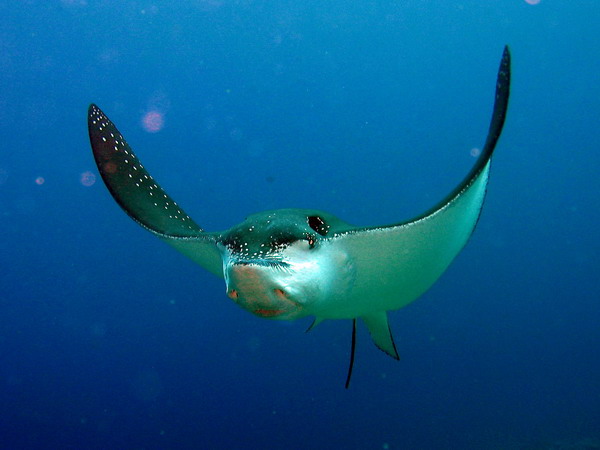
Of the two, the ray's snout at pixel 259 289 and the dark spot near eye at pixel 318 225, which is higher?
the dark spot near eye at pixel 318 225

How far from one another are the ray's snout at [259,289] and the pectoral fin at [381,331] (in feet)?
6.20

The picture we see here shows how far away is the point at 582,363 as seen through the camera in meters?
19.4

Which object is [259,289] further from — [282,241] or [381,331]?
[381,331]

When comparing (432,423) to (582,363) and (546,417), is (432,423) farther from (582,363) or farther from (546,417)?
(582,363)

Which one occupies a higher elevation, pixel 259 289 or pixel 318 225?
pixel 318 225

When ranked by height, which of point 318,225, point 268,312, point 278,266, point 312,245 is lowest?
point 268,312

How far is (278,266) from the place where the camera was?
1.99 metres

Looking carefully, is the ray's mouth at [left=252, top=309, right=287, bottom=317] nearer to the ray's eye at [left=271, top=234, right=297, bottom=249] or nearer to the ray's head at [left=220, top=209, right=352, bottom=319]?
the ray's head at [left=220, top=209, right=352, bottom=319]

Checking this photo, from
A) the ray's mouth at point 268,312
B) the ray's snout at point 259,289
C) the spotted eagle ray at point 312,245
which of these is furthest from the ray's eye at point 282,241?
the ray's mouth at point 268,312

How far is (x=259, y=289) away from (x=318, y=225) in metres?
0.96

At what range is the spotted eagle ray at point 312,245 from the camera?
205 centimetres

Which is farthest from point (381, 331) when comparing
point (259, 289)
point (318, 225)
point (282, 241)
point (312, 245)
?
point (259, 289)

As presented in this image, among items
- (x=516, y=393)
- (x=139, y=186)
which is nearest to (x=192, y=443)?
(x=516, y=393)

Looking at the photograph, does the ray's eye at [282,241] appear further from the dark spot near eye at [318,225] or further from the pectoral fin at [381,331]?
the pectoral fin at [381,331]
